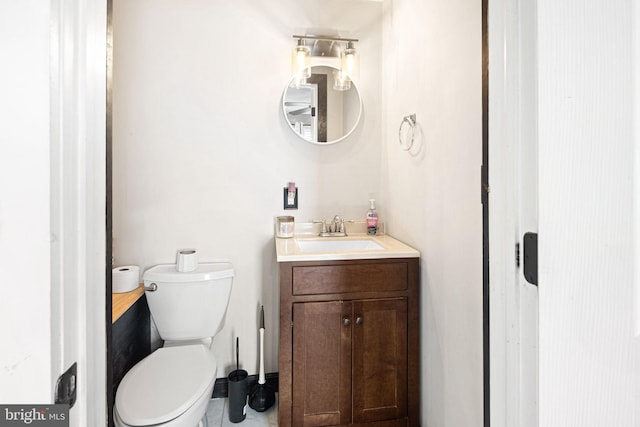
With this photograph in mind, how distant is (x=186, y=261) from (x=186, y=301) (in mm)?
206

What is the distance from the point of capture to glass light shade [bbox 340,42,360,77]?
2002mm

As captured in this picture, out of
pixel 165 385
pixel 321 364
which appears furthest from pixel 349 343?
pixel 165 385

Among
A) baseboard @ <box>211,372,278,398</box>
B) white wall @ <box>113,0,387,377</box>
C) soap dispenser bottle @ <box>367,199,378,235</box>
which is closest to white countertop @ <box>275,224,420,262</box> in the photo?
soap dispenser bottle @ <box>367,199,378,235</box>

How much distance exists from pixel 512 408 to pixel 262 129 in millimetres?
1752

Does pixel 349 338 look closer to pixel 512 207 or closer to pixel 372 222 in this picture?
pixel 372 222

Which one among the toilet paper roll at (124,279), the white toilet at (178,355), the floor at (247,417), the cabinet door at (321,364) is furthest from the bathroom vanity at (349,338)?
the toilet paper roll at (124,279)

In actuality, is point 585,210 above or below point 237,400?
above

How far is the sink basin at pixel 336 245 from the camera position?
5.94ft

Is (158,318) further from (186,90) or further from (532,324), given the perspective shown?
(532,324)

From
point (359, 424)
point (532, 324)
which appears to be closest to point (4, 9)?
point (532, 324)

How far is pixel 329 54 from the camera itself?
2029 millimetres

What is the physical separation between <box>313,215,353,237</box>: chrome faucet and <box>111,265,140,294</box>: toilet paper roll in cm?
102

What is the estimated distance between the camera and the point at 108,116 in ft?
1.65

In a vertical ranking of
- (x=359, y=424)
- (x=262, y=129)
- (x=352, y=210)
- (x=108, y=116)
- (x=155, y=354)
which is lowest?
(x=359, y=424)
